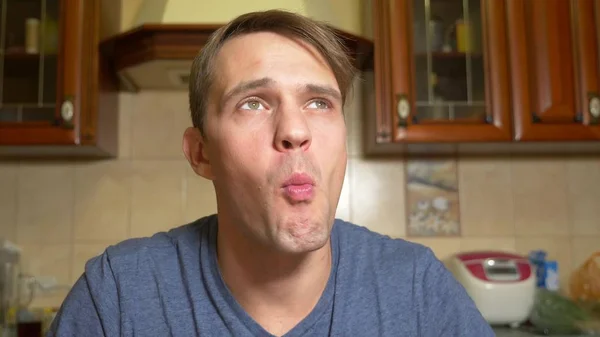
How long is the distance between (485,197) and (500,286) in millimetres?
429

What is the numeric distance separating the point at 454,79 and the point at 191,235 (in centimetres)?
104

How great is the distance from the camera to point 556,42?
5.25ft

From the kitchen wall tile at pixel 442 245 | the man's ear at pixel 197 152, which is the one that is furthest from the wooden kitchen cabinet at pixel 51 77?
the kitchen wall tile at pixel 442 245

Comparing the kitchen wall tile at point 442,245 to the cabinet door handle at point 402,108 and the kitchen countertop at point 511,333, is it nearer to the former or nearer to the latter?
the kitchen countertop at point 511,333

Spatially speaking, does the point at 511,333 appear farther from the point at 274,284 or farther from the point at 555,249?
the point at 274,284

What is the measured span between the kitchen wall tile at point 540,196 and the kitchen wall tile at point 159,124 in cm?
123

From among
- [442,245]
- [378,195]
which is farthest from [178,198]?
[442,245]

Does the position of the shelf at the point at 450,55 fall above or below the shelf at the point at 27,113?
above

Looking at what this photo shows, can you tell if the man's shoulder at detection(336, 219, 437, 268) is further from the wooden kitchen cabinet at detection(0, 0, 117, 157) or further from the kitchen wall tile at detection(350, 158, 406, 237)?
the wooden kitchen cabinet at detection(0, 0, 117, 157)

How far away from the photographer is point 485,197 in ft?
6.14

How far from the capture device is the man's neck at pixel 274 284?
2.84ft

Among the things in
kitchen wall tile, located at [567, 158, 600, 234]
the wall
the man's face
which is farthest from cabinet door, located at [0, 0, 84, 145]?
kitchen wall tile, located at [567, 158, 600, 234]

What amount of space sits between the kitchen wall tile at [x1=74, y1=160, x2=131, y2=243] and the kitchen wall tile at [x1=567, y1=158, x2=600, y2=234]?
5.32ft

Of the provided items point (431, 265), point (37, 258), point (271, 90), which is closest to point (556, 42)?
point (431, 265)
